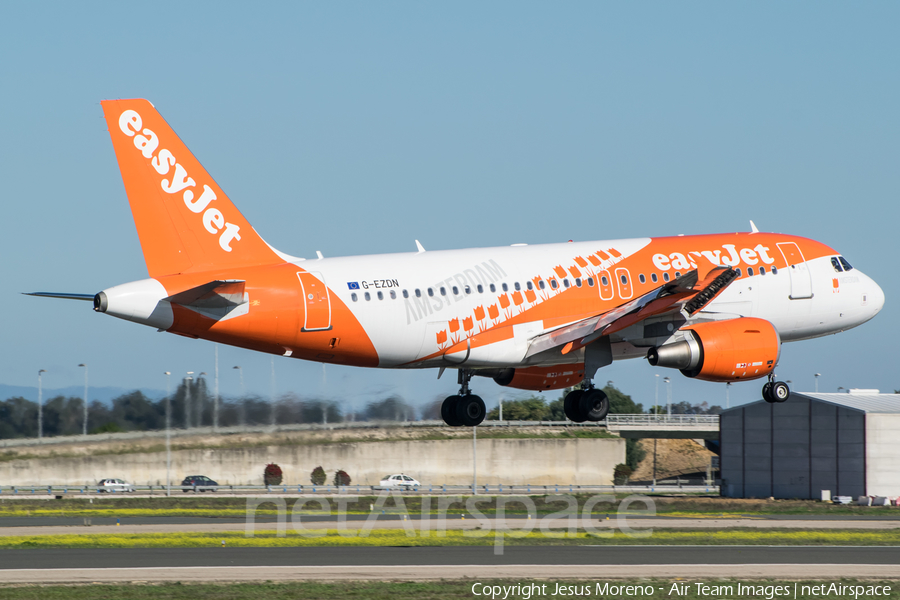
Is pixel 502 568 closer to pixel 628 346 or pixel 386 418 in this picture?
pixel 628 346

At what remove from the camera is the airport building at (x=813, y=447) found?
3061 inches

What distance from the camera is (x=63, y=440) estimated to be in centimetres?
6272

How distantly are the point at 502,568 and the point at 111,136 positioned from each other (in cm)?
1782

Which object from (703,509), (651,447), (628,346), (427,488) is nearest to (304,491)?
(427,488)

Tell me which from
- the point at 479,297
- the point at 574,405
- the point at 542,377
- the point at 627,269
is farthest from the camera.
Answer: the point at 542,377

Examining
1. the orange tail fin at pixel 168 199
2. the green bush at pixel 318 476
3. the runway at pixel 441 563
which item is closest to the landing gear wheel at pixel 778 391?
the runway at pixel 441 563

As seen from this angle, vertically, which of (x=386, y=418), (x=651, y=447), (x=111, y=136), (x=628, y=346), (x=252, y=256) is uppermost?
(x=111, y=136)

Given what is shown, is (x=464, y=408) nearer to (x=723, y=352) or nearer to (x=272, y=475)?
(x=723, y=352)

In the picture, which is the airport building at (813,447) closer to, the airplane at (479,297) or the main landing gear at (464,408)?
the airplane at (479,297)

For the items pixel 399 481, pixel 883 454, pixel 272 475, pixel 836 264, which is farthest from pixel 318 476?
pixel 836 264

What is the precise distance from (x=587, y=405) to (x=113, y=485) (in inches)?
1530

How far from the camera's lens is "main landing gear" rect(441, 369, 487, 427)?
40125 millimetres

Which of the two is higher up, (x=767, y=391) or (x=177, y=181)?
(x=177, y=181)

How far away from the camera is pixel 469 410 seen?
40.2 meters
